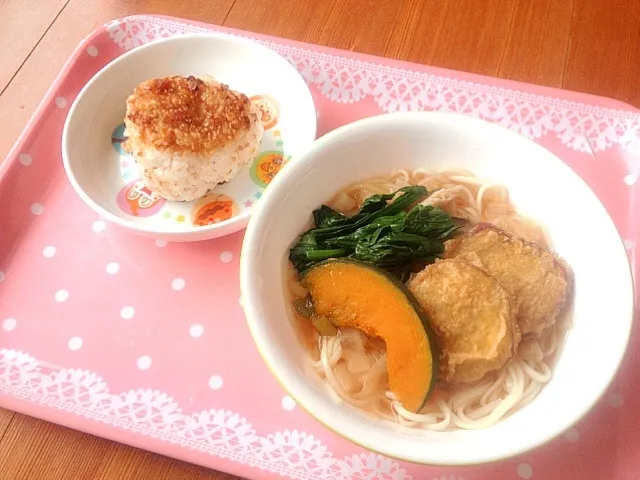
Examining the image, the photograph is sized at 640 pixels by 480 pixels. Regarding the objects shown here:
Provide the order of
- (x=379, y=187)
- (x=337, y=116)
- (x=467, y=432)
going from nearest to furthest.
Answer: (x=467, y=432) → (x=379, y=187) → (x=337, y=116)

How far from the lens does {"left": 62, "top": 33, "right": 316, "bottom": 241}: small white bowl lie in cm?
151

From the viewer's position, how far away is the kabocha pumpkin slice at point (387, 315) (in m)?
1.04

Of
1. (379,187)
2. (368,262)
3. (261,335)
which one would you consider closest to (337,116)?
(379,187)

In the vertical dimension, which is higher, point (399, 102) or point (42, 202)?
point (399, 102)

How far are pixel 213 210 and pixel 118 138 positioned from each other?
1.38ft

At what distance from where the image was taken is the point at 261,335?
3.48 ft

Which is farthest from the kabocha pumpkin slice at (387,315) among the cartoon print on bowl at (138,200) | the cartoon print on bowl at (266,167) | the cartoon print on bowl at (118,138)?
the cartoon print on bowl at (118,138)

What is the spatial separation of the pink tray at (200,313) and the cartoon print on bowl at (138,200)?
0.26 feet

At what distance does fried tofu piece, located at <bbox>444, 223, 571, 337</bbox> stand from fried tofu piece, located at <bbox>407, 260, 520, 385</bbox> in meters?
0.05

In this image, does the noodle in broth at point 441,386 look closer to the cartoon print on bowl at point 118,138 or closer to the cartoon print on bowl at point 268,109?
the cartoon print on bowl at point 268,109

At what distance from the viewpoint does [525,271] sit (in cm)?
114

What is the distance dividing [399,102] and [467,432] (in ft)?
3.37

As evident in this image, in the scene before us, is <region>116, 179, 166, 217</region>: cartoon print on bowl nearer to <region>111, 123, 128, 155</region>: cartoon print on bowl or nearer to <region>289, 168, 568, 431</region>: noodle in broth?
<region>111, 123, 128, 155</region>: cartoon print on bowl

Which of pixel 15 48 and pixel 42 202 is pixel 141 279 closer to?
pixel 42 202
